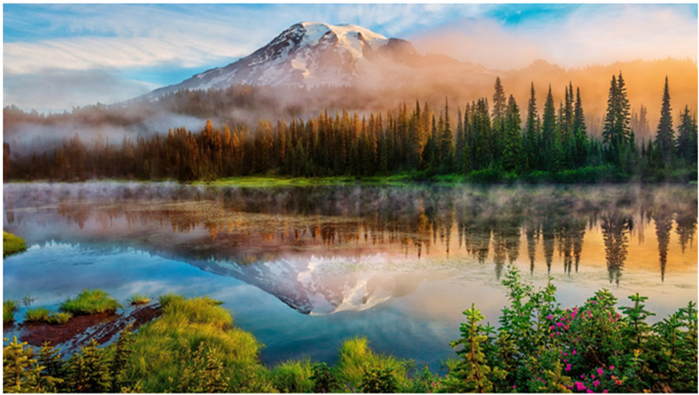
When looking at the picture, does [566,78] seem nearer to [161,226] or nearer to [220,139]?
[161,226]

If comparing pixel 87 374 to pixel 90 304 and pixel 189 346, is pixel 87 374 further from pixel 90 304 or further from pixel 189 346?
pixel 90 304

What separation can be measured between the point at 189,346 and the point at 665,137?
4824 centimetres

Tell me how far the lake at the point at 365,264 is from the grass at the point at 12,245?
69cm

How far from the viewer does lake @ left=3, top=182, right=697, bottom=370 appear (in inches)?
342

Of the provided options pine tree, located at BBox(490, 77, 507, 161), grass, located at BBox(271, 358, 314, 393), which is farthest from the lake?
pine tree, located at BBox(490, 77, 507, 161)

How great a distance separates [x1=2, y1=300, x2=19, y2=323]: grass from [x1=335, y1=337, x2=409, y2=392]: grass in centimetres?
821

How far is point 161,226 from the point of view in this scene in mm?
24125

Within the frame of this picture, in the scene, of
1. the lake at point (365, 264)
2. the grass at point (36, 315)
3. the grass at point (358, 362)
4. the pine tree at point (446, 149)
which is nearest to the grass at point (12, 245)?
the lake at point (365, 264)

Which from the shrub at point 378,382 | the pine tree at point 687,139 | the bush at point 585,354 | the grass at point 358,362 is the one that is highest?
the pine tree at point 687,139

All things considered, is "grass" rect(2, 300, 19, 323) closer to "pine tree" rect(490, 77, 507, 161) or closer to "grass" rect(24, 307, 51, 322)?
"grass" rect(24, 307, 51, 322)

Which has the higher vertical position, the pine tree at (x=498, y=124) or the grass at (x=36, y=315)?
the pine tree at (x=498, y=124)

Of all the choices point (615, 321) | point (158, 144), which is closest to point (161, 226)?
point (615, 321)

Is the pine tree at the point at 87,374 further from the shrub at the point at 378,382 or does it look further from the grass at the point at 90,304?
the grass at the point at 90,304

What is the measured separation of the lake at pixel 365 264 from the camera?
8688 millimetres
